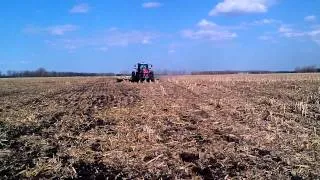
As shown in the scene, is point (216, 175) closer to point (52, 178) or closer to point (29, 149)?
point (52, 178)

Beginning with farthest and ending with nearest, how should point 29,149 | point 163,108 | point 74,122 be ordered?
point 163,108 < point 74,122 < point 29,149

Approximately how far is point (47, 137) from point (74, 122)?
239 centimetres

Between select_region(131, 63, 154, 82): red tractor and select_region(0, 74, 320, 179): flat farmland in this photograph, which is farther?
select_region(131, 63, 154, 82): red tractor

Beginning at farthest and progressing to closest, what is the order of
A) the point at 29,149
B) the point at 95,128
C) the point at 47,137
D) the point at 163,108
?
the point at 163,108, the point at 95,128, the point at 47,137, the point at 29,149

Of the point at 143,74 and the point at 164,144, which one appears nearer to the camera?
the point at 164,144

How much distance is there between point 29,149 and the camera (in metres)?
11.2

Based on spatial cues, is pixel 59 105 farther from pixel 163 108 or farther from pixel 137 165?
pixel 137 165

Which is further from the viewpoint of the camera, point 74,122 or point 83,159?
point 74,122

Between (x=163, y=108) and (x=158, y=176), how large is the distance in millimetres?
9567

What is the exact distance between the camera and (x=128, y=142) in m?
11.2

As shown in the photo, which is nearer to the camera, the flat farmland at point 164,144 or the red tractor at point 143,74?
the flat farmland at point 164,144

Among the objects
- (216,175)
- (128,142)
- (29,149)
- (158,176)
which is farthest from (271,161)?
(29,149)

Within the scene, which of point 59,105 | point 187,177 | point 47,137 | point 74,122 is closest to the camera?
point 187,177

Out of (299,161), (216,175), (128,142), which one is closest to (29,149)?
(128,142)
